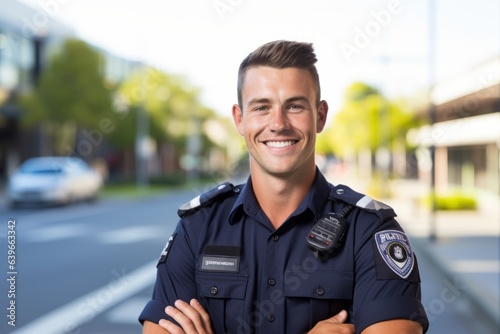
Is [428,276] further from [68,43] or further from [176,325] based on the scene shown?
[68,43]

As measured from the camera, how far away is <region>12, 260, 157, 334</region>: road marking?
676 cm

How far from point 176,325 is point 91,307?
5201 mm

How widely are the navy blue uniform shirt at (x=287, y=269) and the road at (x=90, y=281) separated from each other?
2.33 m

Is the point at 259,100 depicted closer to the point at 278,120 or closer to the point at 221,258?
the point at 278,120

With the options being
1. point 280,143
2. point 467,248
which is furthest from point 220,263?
point 467,248

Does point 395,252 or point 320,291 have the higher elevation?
point 395,252

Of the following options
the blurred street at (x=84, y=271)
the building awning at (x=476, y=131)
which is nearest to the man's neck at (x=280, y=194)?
the blurred street at (x=84, y=271)

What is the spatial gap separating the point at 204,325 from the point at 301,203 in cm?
60

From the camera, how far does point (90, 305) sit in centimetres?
777

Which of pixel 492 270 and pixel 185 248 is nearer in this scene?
pixel 185 248

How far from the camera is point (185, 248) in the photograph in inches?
110

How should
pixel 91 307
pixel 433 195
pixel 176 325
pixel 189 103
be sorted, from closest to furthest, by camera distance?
pixel 176 325 → pixel 91 307 → pixel 433 195 → pixel 189 103

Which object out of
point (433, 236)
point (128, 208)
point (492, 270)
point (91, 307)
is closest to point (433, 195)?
point (433, 236)

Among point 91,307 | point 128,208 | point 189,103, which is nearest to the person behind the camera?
point 91,307
